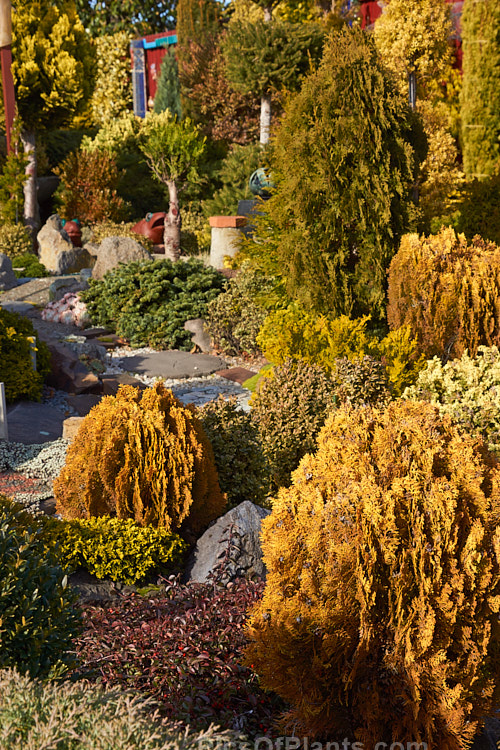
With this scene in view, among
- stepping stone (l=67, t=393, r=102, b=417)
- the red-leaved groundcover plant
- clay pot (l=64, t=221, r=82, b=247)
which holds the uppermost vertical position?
clay pot (l=64, t=221, r=82, b=247)

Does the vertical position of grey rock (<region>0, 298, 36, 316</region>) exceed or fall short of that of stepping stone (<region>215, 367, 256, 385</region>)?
it exceeds it

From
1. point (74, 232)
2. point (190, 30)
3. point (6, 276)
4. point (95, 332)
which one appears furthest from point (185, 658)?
point (190, 30)

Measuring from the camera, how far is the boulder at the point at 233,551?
3.80 m

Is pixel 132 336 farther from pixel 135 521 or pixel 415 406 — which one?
pixel 415 406

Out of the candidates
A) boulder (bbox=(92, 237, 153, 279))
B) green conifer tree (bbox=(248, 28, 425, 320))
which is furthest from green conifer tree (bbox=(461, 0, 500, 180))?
green conifer tree (bbox=(248, 28, 425, 320))

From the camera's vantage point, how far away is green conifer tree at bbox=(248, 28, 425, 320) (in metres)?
7.25

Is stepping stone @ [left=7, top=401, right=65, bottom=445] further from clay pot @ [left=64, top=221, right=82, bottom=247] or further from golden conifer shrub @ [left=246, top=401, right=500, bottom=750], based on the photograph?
clay pot @ [left=64, top=221, right=82, bottom=247]

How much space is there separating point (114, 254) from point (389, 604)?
11.4 m

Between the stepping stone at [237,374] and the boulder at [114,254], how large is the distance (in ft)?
14.7

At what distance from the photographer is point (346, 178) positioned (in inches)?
288

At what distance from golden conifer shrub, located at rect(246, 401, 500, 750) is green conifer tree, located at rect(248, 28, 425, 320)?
16.0 ft

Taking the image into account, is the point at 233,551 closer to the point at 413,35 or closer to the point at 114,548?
the point at 114,548

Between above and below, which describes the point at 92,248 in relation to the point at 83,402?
above

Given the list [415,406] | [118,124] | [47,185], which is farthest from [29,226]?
[415,406]
